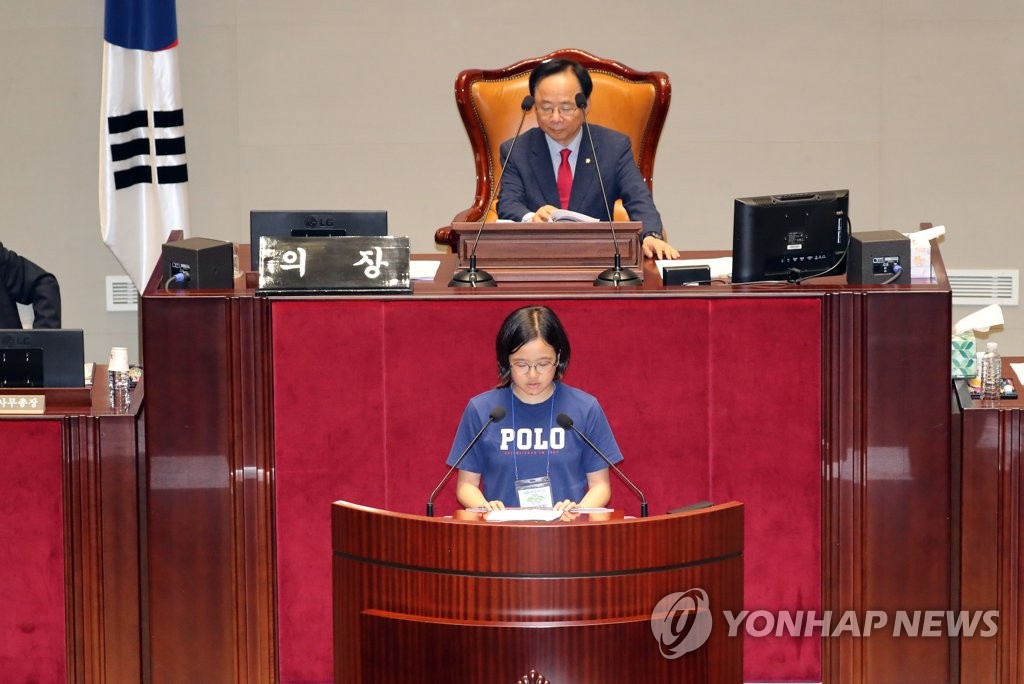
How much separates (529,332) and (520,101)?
8.70 ft

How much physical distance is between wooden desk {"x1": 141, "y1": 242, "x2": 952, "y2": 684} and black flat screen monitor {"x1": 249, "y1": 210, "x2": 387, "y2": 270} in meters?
0.58

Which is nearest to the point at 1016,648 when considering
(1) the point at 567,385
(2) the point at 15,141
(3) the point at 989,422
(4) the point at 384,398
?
(3) the point at 989,422

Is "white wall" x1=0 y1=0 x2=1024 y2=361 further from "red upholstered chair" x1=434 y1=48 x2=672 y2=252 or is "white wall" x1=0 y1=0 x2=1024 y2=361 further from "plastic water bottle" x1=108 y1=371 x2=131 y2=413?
"plastic water bottle" x1=108 y1=371 x2=131 y2=413

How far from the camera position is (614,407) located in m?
4.31

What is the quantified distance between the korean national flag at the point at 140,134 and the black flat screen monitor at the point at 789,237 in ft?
10.9

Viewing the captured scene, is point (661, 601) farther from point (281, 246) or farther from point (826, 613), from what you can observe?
point (281, 246)

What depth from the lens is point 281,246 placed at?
14.1 ft

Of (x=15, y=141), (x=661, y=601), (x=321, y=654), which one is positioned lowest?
(x=321, y=654)

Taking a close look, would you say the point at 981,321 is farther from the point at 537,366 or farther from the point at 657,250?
the point at 537,366

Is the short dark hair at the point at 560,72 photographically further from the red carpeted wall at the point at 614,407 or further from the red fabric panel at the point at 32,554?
the red fabric panel at the point at 32,554

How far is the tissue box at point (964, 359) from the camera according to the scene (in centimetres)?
462

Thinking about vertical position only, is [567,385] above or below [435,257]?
below

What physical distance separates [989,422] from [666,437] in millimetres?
858

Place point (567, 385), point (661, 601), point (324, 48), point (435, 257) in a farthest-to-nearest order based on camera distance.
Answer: point (324, 48) → point (435, 257) → point (567, 385) → point (661, 601)
